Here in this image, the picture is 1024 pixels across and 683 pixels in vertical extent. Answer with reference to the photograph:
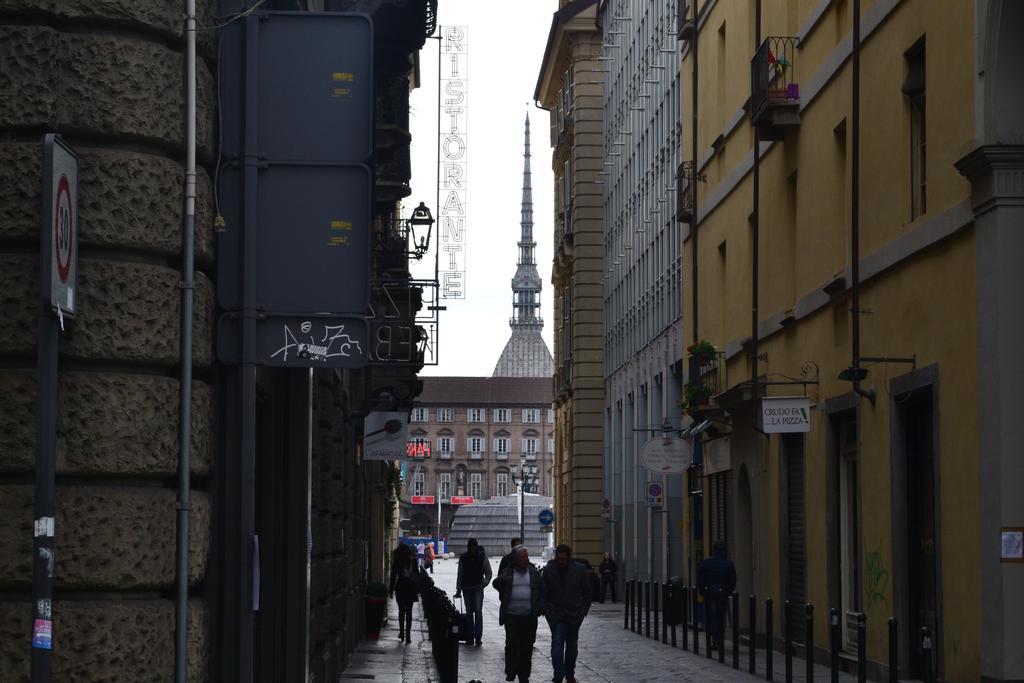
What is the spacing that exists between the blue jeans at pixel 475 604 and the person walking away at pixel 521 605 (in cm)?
922

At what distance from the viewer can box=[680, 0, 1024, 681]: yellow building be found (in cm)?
1639

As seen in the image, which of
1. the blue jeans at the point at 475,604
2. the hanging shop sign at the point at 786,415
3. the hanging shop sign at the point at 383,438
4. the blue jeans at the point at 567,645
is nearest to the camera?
the blue jeans at the point at 567,645

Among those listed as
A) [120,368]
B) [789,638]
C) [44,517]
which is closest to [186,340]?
[120,368]

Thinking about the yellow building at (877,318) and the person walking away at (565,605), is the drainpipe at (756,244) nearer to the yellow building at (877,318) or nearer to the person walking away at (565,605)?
the yellow building at (877,318)

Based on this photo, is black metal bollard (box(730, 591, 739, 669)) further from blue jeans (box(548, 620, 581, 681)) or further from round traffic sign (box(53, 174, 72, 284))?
round traffic sign (box(53, 174, 72, 284))

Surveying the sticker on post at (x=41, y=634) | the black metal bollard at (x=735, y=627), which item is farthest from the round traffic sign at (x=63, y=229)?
the black metal bollard at (x=735, y=627)

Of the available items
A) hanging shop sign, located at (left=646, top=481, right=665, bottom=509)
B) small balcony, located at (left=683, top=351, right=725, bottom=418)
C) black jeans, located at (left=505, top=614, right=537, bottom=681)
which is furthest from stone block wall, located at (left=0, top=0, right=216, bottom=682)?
hanging shop sign, located at (left=646, top=481, right=665, bottom=509)

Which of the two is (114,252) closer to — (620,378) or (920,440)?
(920,440)

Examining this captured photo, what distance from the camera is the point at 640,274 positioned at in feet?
174

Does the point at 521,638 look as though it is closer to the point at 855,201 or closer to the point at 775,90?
the point at 855,201

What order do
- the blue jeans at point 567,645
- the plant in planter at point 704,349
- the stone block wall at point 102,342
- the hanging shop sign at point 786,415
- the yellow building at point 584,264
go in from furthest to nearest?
1. the yellow building at point 584,264
2. the plant in planter at point 704,349
3. the hanging shop sign at point 786,415
4. the blue jeans at point 567,645
5. the stone block wall at point 102,342

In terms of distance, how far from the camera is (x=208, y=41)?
7844mm

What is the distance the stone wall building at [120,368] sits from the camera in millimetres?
6902

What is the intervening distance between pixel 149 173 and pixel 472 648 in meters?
24.6
